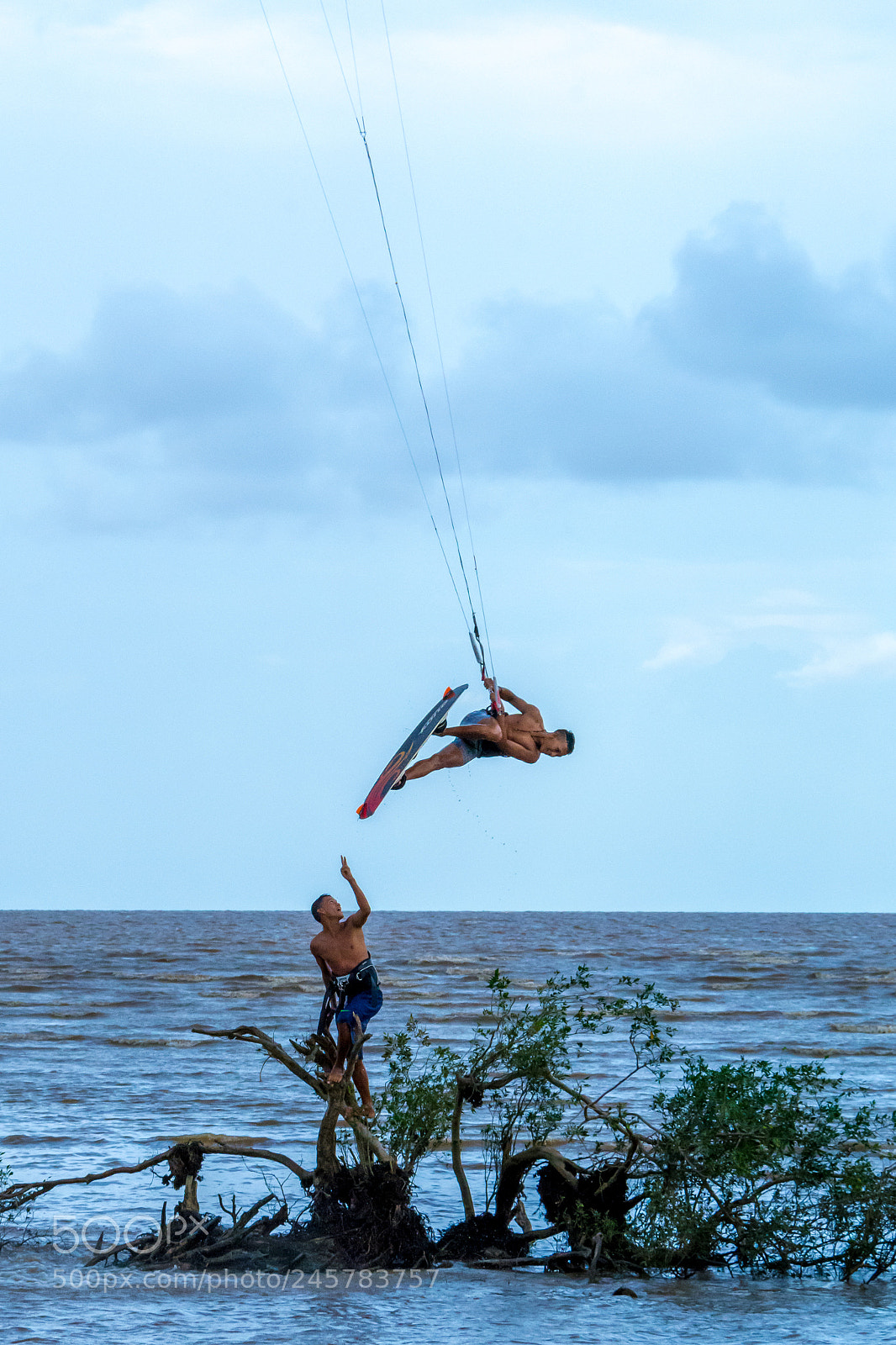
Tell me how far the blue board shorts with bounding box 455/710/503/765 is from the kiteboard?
9.8 inches

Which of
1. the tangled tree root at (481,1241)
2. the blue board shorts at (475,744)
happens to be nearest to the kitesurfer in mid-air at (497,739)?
the blue board shorts at (475,744)

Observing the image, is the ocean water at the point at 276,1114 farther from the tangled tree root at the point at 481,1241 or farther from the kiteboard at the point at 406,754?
the kiteboard at the point at 406,754

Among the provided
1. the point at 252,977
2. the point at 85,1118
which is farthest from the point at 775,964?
the point at 85,1118

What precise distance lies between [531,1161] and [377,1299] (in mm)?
1604

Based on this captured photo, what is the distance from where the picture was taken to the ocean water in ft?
37.5

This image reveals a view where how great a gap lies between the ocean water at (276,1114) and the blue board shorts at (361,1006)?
2.01 meters

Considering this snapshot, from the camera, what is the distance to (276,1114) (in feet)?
68.3

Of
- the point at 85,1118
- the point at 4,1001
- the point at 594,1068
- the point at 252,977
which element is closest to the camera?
the point at 85,1118

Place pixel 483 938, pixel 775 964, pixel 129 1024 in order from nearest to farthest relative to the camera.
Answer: pixel 129 1024, pixel 775 964, pixel 483 938

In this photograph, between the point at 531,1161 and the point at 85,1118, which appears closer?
the point at 531,1161

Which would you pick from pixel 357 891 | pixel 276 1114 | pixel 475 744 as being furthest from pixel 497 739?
pixel 276 1114

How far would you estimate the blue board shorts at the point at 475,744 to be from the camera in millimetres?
13102

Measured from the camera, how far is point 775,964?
6750 centimetres

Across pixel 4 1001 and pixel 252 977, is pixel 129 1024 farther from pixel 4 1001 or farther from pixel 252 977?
pixel 252 977
